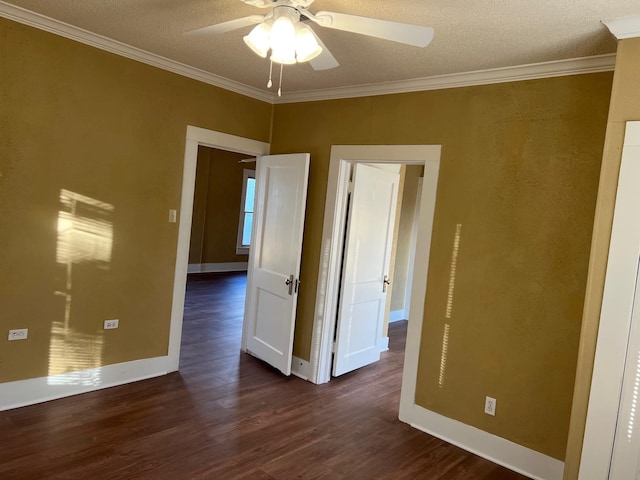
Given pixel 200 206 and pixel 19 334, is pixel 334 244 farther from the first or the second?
pixel 200 206

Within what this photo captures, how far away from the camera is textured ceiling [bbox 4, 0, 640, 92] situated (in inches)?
88.8

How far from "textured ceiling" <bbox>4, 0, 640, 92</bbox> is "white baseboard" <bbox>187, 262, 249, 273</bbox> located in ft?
20.6

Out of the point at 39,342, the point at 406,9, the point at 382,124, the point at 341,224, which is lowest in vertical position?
the point at 39,342

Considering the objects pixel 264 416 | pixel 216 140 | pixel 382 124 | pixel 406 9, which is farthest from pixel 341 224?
pixel 406 9

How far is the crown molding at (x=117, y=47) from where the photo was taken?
2.93m

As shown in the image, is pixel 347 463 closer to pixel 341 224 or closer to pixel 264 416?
pixel 264 416

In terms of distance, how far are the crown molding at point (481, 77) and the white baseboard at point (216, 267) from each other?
6.03 m

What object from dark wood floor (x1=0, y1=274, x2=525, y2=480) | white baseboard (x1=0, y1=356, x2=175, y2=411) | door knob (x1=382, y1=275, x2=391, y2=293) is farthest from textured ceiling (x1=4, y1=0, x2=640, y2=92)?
dark wood floor (x1=0, y1=274, x2=525, y2=480)

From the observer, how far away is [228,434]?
10.2 feet

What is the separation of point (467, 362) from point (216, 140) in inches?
110

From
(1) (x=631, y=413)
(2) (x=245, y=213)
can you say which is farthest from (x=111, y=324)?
(2) (x=245, y=213)

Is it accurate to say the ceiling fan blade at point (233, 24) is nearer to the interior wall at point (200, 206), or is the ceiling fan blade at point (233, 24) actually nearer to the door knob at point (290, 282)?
the door knob at point (290, 282)

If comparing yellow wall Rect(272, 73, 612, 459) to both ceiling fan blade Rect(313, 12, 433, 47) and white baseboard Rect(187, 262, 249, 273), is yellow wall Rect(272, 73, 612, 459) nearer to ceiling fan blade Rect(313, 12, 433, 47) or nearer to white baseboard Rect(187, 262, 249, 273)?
ceiling fan blade Rect(313, 12, 433, 47)

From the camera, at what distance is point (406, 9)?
2330 millimetres
